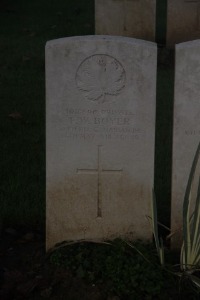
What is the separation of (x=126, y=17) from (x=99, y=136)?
6258mm

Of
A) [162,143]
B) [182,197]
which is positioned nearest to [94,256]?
[182,197]

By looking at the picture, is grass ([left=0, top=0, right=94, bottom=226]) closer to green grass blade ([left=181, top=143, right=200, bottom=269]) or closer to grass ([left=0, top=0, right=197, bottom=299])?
grass ([left=0, top=0, right=197, bottom=299])

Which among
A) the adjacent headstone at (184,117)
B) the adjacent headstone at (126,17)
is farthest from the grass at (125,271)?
the adjacent headstone at (126,17)

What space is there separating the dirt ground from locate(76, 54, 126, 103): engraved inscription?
1.08 m

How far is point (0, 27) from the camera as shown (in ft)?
38.4

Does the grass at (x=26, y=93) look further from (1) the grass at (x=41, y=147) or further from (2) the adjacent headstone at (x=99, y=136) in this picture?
(2) the adjacent headstone at (x=99, y=136)

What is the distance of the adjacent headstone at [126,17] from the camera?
9969 millimetres

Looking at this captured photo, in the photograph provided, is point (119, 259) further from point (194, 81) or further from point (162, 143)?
point (162, 143)

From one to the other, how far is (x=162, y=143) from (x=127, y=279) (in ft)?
8.47

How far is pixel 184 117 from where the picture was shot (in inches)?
159

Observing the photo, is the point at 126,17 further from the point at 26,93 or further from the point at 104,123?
the point at 104,123

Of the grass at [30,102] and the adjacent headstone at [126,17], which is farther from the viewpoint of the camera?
the adjacent headstone at [126,17]

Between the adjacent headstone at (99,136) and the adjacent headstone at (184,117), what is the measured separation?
15 cm

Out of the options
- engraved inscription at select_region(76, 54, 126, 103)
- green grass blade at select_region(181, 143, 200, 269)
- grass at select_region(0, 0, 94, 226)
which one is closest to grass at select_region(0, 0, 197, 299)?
grass at select_region(0, 0, 94, 226)
